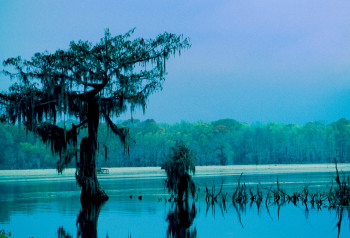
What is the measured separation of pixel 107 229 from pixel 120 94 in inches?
364

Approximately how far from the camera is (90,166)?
2373 cm

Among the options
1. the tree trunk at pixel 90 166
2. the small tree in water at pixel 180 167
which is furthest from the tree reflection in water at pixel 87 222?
the small tree in water at pixel 180 167

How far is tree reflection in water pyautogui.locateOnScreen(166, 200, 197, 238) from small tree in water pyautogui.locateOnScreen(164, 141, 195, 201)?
85cm

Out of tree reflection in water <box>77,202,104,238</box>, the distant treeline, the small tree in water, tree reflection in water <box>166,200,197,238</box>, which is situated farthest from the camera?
the distant treeline

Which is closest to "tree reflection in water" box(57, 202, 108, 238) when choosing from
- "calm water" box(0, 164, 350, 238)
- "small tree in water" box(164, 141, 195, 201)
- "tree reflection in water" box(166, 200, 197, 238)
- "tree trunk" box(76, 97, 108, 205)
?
"calm water" box(0, 164, 350, 238)

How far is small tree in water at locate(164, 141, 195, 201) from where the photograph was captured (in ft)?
73.4

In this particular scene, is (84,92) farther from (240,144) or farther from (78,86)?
(240,144)

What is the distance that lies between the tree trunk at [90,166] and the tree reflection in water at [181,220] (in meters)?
3.63

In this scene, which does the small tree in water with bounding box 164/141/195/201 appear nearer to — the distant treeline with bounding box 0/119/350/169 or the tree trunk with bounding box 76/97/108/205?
the tree trunk with bounding box 76/97/108/205

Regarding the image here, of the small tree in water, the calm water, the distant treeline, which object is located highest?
the distant treeline

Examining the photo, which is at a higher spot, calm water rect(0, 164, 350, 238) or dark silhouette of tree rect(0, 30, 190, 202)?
dark silhouette of tree rect(0, 30, 190, 202)

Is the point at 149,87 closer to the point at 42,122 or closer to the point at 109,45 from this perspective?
the point at 109,45

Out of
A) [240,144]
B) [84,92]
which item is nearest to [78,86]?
[84,92]

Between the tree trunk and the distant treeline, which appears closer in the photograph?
the tree trunk
